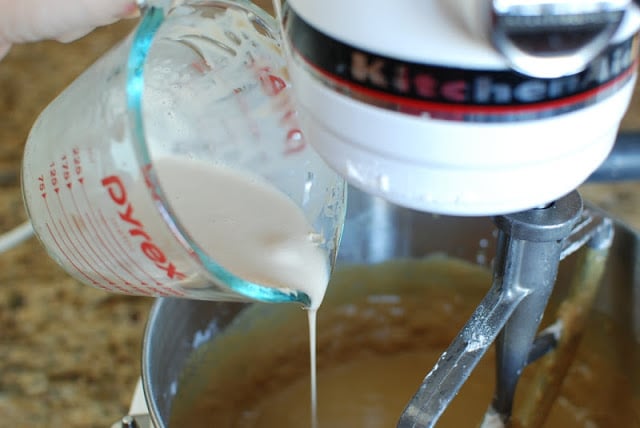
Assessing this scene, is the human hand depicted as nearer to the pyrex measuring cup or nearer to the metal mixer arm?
the pyrex measuring cup

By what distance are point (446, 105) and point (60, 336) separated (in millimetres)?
469

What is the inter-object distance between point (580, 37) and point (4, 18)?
1.03ft

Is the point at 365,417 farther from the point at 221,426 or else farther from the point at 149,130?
the point at 149,130

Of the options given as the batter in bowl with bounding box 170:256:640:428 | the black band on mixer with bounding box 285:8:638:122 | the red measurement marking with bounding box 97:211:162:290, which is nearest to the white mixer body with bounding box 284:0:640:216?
the black band on mixer with bounding box 285:8:638:122

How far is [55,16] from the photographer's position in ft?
1.34

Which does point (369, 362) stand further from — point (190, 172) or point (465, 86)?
point (465, 86)

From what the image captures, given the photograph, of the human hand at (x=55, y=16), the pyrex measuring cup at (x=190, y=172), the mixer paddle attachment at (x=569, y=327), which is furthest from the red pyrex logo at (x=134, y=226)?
the mixer paddle attachment at (x=569, y=327)

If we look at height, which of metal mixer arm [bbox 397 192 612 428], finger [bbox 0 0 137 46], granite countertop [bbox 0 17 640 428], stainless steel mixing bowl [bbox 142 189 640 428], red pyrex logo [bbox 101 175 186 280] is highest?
finger [bbox 0 0 137 46]

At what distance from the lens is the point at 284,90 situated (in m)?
0.43

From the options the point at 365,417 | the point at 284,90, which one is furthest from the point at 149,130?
the point at 365,417

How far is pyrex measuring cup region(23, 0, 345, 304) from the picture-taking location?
33 centimetres

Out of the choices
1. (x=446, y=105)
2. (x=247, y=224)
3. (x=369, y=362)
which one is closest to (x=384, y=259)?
(x=369, y=362)

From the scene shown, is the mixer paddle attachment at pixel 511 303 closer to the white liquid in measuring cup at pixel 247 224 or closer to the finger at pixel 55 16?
the white liquid in measuring cup at pixel 247 224

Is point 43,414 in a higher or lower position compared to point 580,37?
lower
